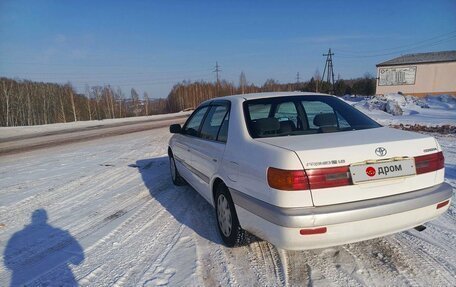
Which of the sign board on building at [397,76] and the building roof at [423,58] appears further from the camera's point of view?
the sign board on building at [397,76]

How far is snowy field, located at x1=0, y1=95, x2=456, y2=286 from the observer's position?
279cm

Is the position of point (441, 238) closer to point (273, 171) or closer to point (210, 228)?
point (273, 171)

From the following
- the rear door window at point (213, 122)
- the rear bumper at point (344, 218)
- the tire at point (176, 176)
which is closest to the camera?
the rear bumper at point (344, 218)

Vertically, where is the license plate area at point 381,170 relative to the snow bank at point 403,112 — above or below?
above

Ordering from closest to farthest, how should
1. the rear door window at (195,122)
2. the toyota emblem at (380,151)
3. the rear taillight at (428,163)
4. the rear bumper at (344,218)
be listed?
the rear bumper at (344,218) < the toyota emblem at (380,151) < the rear taillight at (428,163) < the rear door window at (195,122)

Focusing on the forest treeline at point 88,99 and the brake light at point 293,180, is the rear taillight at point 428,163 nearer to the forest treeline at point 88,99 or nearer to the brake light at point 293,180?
the brake light at point 293,180

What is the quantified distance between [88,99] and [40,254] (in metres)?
61.8

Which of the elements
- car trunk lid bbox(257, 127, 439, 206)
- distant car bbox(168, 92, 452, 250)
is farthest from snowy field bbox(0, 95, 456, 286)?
car trunk lid bbox(257, 127, 439, 206)

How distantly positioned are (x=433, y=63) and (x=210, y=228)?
156 feet

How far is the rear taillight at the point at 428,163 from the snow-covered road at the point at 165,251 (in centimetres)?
89

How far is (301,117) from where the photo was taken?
3.75 meters

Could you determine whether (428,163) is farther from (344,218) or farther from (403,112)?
(403,112)

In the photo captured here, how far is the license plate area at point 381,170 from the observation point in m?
2.48

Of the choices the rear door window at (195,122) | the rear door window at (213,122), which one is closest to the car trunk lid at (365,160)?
the rear door window at (213,122)
